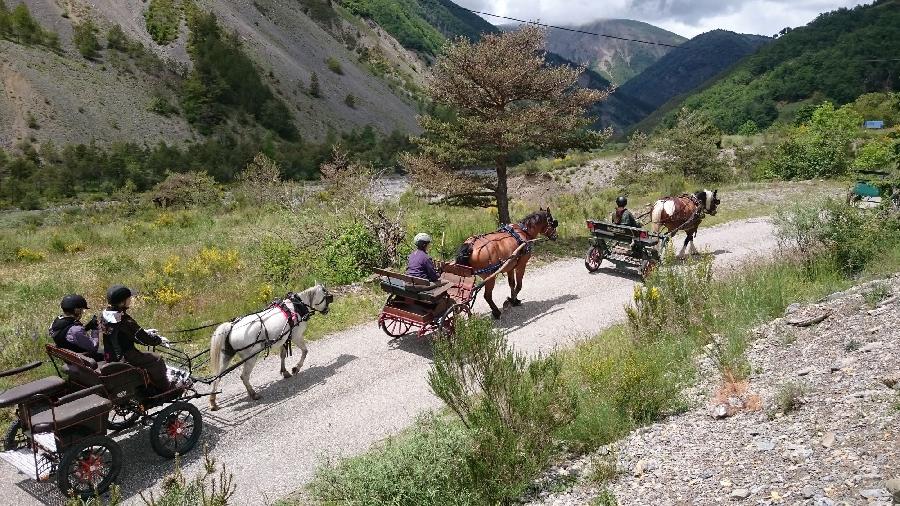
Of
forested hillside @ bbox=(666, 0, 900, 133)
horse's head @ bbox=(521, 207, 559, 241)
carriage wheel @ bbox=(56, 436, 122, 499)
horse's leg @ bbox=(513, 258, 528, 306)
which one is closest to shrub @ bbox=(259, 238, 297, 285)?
horse's leg @ bbox=(513, 258, 528, 306)

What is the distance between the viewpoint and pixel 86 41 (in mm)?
69250

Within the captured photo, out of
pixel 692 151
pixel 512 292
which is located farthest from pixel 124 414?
pixel 692 151

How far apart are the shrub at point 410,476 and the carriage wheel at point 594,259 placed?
9692 mm

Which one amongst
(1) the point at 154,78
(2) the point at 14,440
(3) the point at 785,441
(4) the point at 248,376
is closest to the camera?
(3) the point at 785,441

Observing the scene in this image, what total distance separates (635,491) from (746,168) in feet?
125

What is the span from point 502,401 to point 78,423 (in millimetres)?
4624

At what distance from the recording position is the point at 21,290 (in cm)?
1545

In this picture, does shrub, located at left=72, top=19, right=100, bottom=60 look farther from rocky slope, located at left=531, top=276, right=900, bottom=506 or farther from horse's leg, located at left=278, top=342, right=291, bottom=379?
rocky slope, located at left=531, top=276, right=900, bottom=506

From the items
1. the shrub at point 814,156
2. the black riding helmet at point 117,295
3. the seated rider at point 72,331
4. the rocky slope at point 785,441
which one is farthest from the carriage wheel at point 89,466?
the shrub at point 814,156

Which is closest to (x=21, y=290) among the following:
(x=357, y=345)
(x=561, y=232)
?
(x=357, y=345)

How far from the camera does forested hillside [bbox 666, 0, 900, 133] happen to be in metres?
96.6

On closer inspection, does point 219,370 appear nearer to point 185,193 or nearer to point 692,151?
point 692,151

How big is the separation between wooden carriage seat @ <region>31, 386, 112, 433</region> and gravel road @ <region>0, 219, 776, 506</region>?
97cm

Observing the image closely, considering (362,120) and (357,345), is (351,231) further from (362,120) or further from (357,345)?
(362,120)
